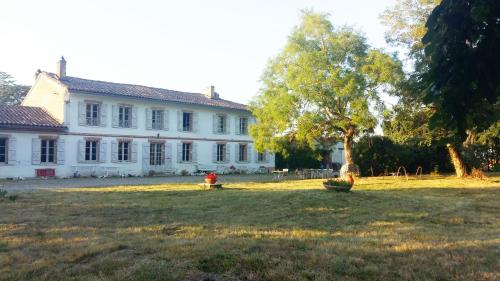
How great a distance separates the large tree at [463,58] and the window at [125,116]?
24779 millimetres

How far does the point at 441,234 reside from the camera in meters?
7.30

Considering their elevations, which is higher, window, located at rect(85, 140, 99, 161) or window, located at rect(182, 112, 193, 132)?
window, located at rect(182, 112, 193, 132)

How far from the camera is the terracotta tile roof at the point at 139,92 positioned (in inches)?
1015

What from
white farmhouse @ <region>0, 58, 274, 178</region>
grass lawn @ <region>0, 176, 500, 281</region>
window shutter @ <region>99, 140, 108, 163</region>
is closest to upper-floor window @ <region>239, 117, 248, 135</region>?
white farmhouse @ <region>0, 58, 274, 178</region>

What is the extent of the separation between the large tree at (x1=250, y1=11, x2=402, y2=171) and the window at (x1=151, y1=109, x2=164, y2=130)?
32.3 feet

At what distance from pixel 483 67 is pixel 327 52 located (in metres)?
16.5

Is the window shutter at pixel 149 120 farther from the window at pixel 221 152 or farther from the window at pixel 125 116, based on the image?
the window at pixel 221 152

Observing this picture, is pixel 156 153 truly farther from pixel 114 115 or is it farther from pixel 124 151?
pixel 114 115

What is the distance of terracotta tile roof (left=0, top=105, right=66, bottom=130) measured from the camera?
22616mm

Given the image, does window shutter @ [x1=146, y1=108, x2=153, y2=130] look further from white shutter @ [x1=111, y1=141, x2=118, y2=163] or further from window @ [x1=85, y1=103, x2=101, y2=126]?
window @ [x1=85, y1=103, x2=101, y2=126]

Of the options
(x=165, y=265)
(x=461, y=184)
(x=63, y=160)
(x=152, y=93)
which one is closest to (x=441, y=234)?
(x=165, y=265)

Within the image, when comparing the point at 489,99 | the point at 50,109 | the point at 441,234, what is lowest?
the point at 441,234

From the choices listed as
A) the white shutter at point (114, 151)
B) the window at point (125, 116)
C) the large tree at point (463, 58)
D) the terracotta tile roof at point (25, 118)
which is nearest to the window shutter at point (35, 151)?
the terracotta tile roof at point (25, 118)

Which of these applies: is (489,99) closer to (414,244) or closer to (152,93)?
(414,244)
